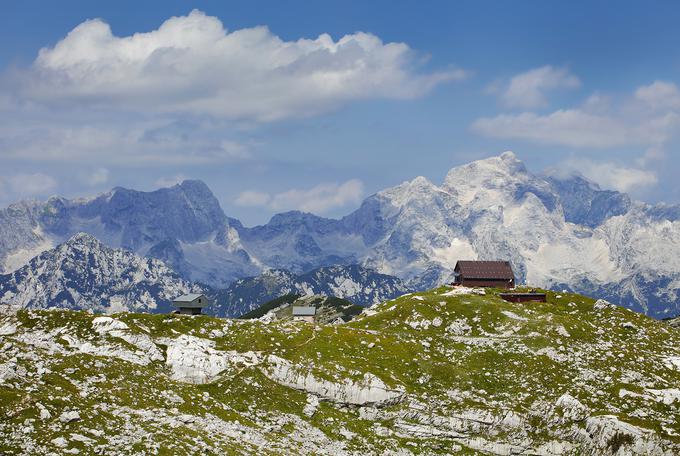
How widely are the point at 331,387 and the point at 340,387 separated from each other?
4.69 ft

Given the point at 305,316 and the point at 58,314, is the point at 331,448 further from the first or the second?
the point at 305,316

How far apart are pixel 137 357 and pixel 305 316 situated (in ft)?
226

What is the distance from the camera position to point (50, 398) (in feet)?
253

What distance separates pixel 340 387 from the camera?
10675cm

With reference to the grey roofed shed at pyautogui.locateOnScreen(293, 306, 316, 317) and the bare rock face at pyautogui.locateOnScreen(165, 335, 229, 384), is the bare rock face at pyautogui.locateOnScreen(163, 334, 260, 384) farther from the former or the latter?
the grey roofed shed at pyautogui.locateOnScreen(293, 306, 316, 317)

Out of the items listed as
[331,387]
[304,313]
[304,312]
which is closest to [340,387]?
[331,387]

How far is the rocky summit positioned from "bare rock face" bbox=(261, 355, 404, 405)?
0.57 feet

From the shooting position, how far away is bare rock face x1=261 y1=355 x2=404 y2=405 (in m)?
106

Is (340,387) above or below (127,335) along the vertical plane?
below

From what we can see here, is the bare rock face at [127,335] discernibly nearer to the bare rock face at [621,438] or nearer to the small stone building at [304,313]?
the small stone building at [304,313]

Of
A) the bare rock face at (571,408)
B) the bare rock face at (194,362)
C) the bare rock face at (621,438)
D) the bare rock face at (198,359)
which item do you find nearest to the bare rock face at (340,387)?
the bare rock face at (198,359)

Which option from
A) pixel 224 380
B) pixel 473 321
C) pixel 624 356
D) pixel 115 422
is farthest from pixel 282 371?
pixel 624 356

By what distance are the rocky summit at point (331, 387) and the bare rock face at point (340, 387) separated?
0.17 metres

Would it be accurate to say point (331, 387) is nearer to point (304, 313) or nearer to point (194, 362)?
point (194, 362)
